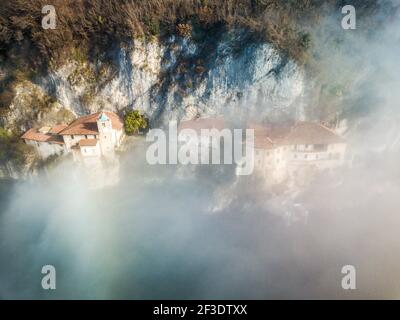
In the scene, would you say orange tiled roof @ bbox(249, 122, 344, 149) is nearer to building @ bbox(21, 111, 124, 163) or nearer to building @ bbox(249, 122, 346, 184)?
building @ bbox(249, 122, 346, 184)

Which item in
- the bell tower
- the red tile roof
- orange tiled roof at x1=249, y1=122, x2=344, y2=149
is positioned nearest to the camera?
orange tiled roof at x1=249, y1=122, x2=344, y2=149

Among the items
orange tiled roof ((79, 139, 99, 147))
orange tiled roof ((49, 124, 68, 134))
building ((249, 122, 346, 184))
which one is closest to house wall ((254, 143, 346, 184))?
building ((249, 122, 346, 184))

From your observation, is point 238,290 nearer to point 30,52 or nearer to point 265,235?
point 265,235

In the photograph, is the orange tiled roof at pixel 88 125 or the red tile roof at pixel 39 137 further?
the red tile roof at pixel 39 137

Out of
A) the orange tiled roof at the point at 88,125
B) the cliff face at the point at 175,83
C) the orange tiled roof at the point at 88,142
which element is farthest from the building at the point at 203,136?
the orange tiled roof at the point at 88,142

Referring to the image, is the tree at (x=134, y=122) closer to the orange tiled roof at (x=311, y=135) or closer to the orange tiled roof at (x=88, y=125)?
the orange tiled roof at (x=88, y=125)

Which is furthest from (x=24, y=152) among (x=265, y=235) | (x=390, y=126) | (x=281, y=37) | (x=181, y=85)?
Answer: (x=390, y=126)
